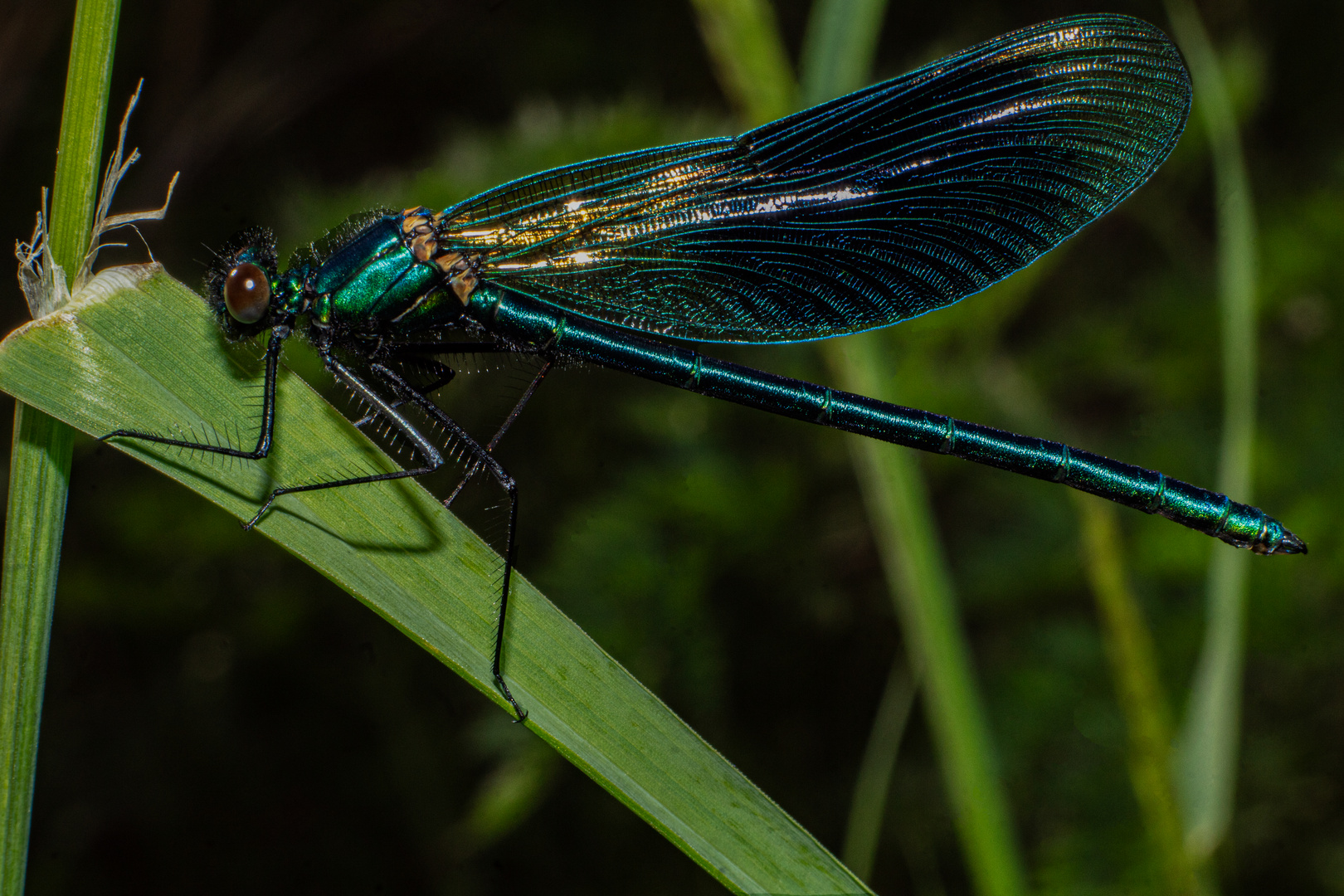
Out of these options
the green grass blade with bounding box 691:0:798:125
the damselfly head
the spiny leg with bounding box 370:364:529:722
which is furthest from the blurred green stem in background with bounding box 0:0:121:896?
the green grass blade with bounding box 691:0:798:125

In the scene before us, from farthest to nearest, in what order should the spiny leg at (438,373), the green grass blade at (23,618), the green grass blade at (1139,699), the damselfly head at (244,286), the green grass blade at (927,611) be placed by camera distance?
the spiny leg at (438,373)
the green grass blade at (1139,699)
the green grass blade at (927,611)
the damselfly head at (244,286)
the green grass blade at (23,618)

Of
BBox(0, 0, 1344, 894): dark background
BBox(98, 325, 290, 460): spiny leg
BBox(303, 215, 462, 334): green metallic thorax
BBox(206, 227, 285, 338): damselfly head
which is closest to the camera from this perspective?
BBox(98, 325, 290, 460): spiny leg

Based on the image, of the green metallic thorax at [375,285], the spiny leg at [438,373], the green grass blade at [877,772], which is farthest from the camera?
the green grass blade at [877,772]

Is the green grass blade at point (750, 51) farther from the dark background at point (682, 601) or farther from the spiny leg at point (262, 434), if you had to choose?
the spiny leg at point (262, 434)

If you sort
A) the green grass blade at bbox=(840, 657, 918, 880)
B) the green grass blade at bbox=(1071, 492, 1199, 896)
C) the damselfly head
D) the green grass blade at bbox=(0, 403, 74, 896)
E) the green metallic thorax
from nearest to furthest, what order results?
the green grass blade at bbox=(0, 403, 74, 896) → the damselfly head → the green metallic thorax → the green grass blade at bbox=(1071, 492, 1199, 896) → the green grass blade at bbox=(840, 657, 918, 880)

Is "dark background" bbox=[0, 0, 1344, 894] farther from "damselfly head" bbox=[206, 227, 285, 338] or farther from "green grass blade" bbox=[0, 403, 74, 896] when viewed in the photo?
"green grass blade" bbox=[0, 403, 74, 896]

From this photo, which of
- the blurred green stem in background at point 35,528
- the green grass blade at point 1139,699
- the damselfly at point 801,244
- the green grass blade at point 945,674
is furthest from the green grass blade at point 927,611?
the blurred green stem in background at point 35,528

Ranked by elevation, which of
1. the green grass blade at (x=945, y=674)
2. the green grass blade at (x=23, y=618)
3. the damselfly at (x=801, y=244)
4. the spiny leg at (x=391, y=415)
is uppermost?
the damselfly at (x=801, y=244)
